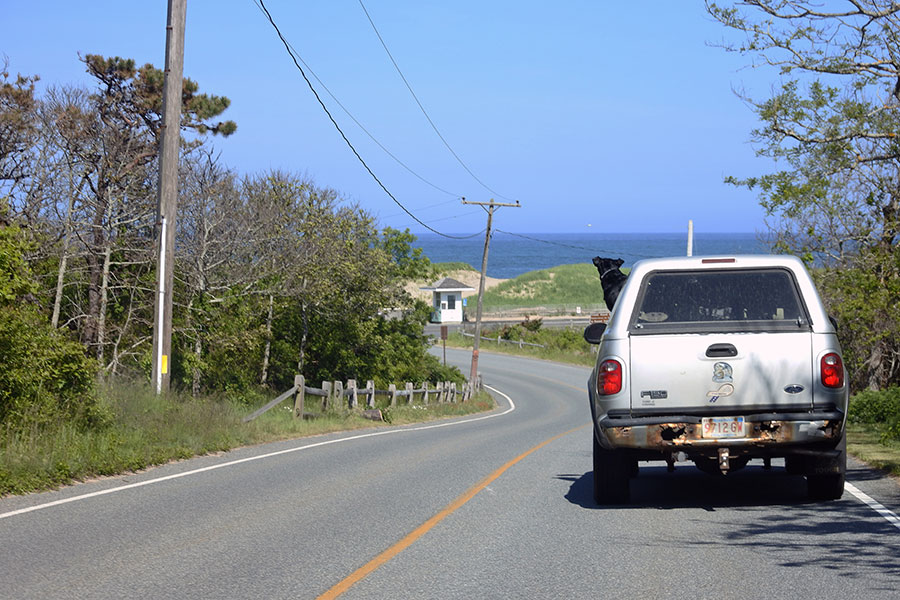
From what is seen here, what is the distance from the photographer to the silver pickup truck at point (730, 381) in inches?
329

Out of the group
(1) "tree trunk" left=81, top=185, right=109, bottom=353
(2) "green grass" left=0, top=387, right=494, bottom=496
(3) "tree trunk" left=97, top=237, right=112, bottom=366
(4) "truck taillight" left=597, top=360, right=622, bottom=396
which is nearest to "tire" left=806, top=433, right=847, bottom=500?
(4) "truck taillight" left=597, top=360, right=622, bottom=396

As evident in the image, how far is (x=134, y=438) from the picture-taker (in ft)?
44.6

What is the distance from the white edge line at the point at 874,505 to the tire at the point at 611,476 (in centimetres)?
226

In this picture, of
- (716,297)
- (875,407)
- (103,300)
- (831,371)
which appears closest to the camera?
(831,371)

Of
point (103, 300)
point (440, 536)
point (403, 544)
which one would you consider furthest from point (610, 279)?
point (103, 300)

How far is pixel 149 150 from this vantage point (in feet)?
81.1

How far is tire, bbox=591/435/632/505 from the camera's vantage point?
30.7 feet

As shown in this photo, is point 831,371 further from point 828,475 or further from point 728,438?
point 828,475

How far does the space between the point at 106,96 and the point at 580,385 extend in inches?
1448

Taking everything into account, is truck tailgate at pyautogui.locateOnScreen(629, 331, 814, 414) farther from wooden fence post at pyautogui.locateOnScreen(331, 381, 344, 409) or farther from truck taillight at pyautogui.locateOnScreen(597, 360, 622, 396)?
wooden fence post at pyautogui.locateOnScreen(331, 381, 344, 409)

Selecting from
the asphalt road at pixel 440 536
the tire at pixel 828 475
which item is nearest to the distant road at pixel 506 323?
the asphalt road at pixel 440 536

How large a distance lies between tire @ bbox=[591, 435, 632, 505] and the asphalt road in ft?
0.56

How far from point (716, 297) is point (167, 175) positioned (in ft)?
35.3

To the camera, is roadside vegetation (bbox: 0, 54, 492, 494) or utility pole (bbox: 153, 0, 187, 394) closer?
roadside vegetation (bbox: 0, 54, 492, 494)
